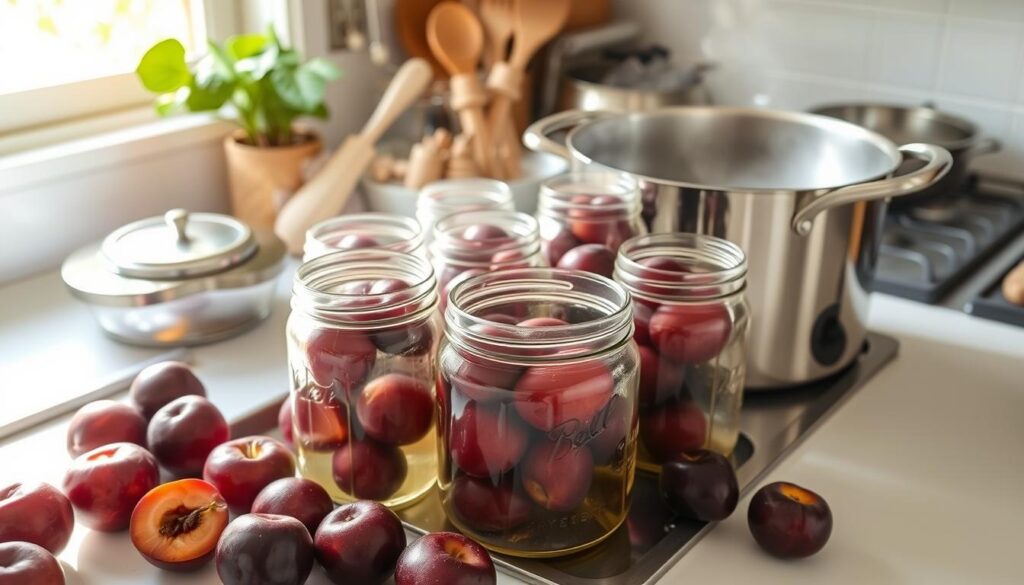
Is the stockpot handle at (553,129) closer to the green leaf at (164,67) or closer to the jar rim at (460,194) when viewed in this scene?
the jar rim at (460,194)

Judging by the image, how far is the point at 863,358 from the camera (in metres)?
1.07

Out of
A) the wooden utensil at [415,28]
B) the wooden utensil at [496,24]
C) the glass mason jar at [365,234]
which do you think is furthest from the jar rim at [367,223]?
the wooden utensil at [415,28]

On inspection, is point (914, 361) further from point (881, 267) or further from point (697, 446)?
point (697, 446)

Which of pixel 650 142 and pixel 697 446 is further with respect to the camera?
pixel 650 142

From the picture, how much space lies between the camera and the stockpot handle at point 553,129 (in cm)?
102

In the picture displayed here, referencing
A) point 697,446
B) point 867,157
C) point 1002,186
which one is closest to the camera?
point 697,446

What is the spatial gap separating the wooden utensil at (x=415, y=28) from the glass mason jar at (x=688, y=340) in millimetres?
742

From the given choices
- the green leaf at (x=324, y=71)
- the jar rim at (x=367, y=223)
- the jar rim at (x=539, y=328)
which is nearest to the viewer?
the jar rim at (x=539, y=328)

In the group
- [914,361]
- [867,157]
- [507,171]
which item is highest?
[867,157]

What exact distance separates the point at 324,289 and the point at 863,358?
555 mm

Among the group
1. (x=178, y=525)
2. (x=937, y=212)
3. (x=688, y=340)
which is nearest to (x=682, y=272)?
(x=688, y=340)

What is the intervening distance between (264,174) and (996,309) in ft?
2.75

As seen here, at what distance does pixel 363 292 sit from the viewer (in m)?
0.79

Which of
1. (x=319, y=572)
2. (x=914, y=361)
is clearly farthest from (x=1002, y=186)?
(x=319, y=572)
